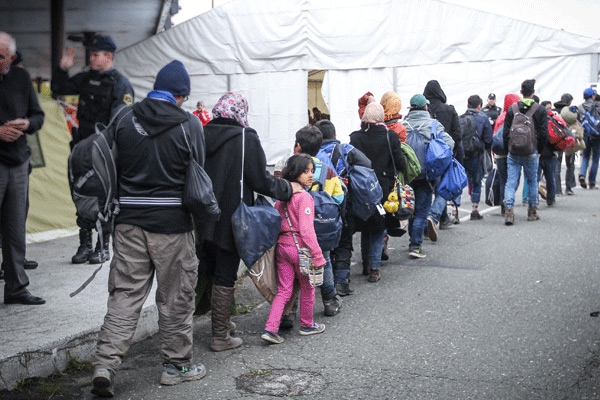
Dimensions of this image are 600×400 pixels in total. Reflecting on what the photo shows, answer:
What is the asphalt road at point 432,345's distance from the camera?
16.9ft

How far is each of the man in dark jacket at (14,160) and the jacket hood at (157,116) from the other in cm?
174

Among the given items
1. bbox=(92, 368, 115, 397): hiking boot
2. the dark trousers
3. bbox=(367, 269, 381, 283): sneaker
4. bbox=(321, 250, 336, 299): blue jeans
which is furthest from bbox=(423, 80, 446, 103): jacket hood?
bbox=(92, 368, 115, 397): hiking boot

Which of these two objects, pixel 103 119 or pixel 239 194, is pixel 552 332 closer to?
pixel 239 194

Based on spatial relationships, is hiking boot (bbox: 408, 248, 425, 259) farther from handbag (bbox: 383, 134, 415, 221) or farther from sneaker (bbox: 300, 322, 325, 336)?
sneaker (bbox: 300, 322, 325, 336)

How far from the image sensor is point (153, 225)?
5078 mm

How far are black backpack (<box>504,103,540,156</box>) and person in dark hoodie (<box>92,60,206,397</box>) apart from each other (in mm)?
7574

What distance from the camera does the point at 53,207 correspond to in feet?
35.7

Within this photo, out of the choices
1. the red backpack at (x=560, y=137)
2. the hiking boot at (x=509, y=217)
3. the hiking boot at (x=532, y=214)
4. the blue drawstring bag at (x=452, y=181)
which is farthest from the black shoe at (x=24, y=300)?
the red backpack at (x=560, y=137)

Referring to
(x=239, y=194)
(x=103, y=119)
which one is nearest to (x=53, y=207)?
(x=103, y=119)

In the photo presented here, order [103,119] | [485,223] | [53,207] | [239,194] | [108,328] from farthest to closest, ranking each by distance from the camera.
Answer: [485,223] → [53,207] → [103,119] → [239,194] → [108,328]

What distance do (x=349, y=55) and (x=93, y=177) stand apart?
14701mm

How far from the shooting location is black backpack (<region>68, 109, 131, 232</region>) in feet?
16.2

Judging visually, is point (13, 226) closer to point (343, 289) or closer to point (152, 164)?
point (152, 164)

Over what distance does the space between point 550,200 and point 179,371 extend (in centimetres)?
1040
